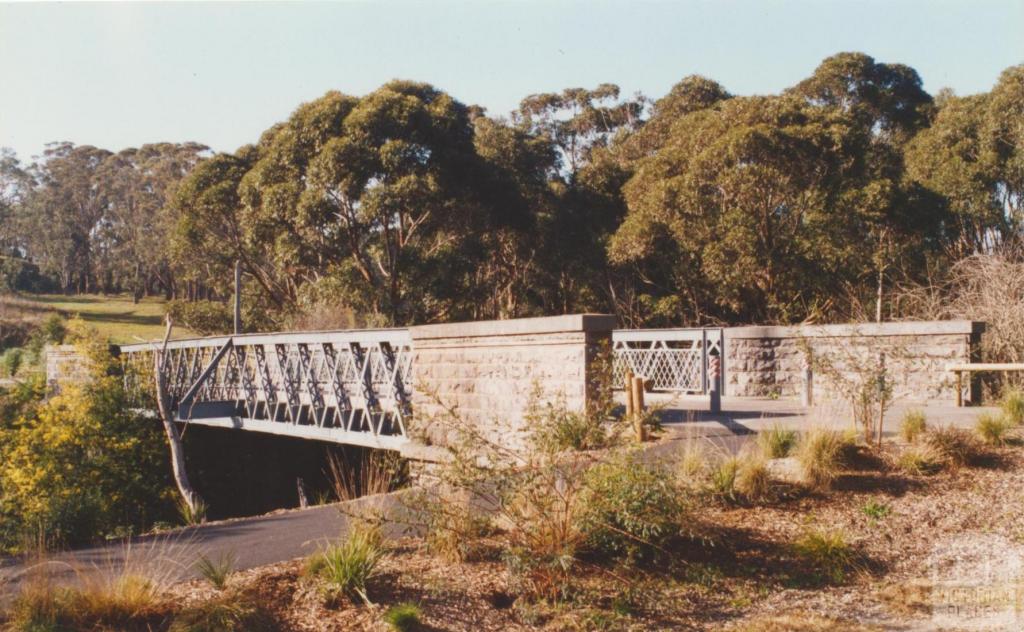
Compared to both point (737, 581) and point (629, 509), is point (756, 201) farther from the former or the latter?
point (629, 509)

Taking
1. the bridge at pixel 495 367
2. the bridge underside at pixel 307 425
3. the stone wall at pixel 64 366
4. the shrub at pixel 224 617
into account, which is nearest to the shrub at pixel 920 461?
the bridge at pixel 495 367

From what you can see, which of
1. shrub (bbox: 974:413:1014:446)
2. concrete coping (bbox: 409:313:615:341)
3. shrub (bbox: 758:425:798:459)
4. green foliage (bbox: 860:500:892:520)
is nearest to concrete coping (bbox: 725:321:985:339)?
shrub (bbox: 974:413:1014:446)

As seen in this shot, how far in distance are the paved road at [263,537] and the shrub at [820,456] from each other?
0.70 m

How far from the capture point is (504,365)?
1081cm

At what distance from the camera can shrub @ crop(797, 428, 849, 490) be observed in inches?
326

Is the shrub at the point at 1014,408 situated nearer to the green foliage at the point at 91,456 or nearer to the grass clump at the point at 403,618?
the grass clump at the point at 403,618

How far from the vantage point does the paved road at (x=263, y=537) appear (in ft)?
21.6

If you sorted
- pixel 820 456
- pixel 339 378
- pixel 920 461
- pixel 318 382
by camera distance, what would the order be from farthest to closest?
pixel 318 382 → pixel 339 378 → pixel 920 461 → pixel 820 456

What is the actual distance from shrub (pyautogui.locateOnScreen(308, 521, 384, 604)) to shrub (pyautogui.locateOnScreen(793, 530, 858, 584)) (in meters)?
3.38

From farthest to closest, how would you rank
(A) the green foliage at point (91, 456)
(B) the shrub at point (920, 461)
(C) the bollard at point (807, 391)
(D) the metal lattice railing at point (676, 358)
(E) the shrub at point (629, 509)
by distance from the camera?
(A) the green foliage at point (91, 456) < (D) the metal lattice railing at point (676, 358) < (C) the bollard at point (807, 391) < (B) the shrub at point (920, 461) < (E) the shrub at point (629, 509)

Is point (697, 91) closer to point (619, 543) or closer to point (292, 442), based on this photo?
point (292, 442)

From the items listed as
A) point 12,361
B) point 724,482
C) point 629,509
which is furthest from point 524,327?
point 12,361

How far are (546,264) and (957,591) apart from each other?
90.1 feet

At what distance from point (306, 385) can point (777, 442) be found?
35.5 feet
